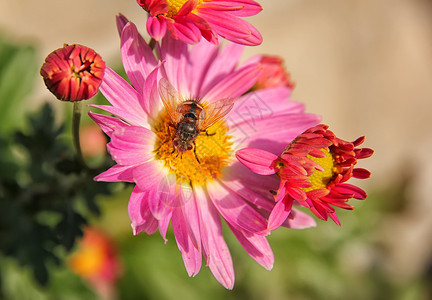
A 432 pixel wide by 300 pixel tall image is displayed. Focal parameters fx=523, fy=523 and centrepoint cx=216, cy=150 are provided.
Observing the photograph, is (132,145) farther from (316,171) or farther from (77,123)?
(316,171)

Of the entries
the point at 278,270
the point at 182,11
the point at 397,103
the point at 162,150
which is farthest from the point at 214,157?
the point at 397,103

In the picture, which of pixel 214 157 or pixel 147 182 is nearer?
pixel 147 182

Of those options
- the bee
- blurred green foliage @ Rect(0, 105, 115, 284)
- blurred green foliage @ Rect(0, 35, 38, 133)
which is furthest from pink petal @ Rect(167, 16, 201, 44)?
blurred green foliage @ Rect(0, 35, 38, 133)

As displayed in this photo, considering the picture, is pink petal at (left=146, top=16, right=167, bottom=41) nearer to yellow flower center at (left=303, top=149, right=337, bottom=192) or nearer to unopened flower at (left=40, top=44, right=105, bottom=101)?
unopened flower at (left=40, top=44, right=105, bottom=101)

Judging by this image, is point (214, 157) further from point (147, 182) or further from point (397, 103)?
point (397, 103)

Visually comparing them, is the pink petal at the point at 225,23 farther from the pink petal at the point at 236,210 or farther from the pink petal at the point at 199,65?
the pink petal at the point at 236,210

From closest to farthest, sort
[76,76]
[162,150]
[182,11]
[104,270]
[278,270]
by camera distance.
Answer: [76,76]
[182,11]
[162,150]
[104,270]
[278,270]

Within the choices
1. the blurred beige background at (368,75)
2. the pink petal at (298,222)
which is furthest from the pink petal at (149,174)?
Result: the blurred beige background at (368,75)
